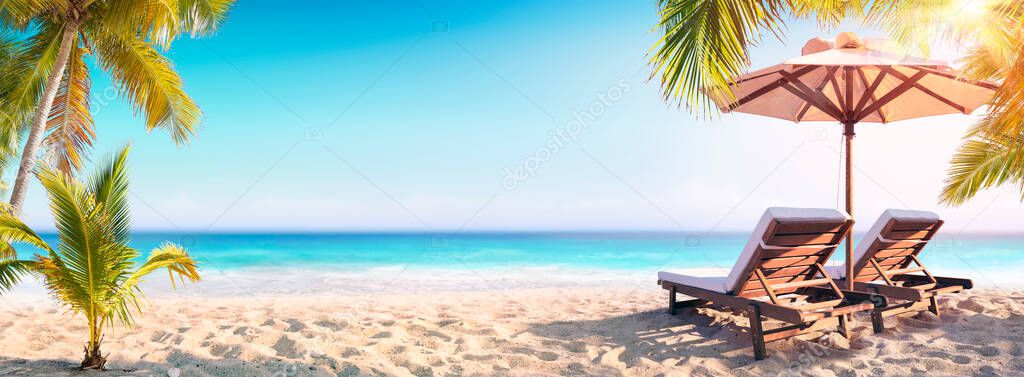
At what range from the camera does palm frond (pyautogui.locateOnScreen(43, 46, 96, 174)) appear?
6.45 m

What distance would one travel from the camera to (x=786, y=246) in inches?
142

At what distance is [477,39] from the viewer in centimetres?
1669

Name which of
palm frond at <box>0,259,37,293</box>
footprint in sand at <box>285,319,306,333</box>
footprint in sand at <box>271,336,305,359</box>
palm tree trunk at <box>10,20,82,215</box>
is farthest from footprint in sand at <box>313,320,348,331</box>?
palm tree trunk at <box>10,20,82,215</box>

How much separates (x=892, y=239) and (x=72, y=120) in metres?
9.42

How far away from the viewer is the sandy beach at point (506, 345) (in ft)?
10.9

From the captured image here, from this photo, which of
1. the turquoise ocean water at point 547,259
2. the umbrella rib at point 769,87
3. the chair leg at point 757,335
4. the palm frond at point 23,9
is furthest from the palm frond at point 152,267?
the turquoise ocean water at point 547,259

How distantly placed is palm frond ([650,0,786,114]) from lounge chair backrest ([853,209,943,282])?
2.44m

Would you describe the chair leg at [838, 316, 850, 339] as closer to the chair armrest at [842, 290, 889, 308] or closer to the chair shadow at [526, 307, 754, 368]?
the chair armrest at [842, 290, 889, 308]

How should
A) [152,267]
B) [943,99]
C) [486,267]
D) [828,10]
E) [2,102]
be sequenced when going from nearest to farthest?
[152,267] → [828,10] → [943,99] → [2,102] → [486,267]

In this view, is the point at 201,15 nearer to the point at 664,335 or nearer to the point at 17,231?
the point at 17,231

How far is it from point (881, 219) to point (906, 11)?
72.7 inches

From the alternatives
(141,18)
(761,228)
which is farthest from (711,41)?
(141,18)

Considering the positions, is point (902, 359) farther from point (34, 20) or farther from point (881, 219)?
point (34, 20)

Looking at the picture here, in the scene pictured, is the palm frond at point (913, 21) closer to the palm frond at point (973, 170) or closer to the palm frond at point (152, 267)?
the palm frond at point (973, 170)
